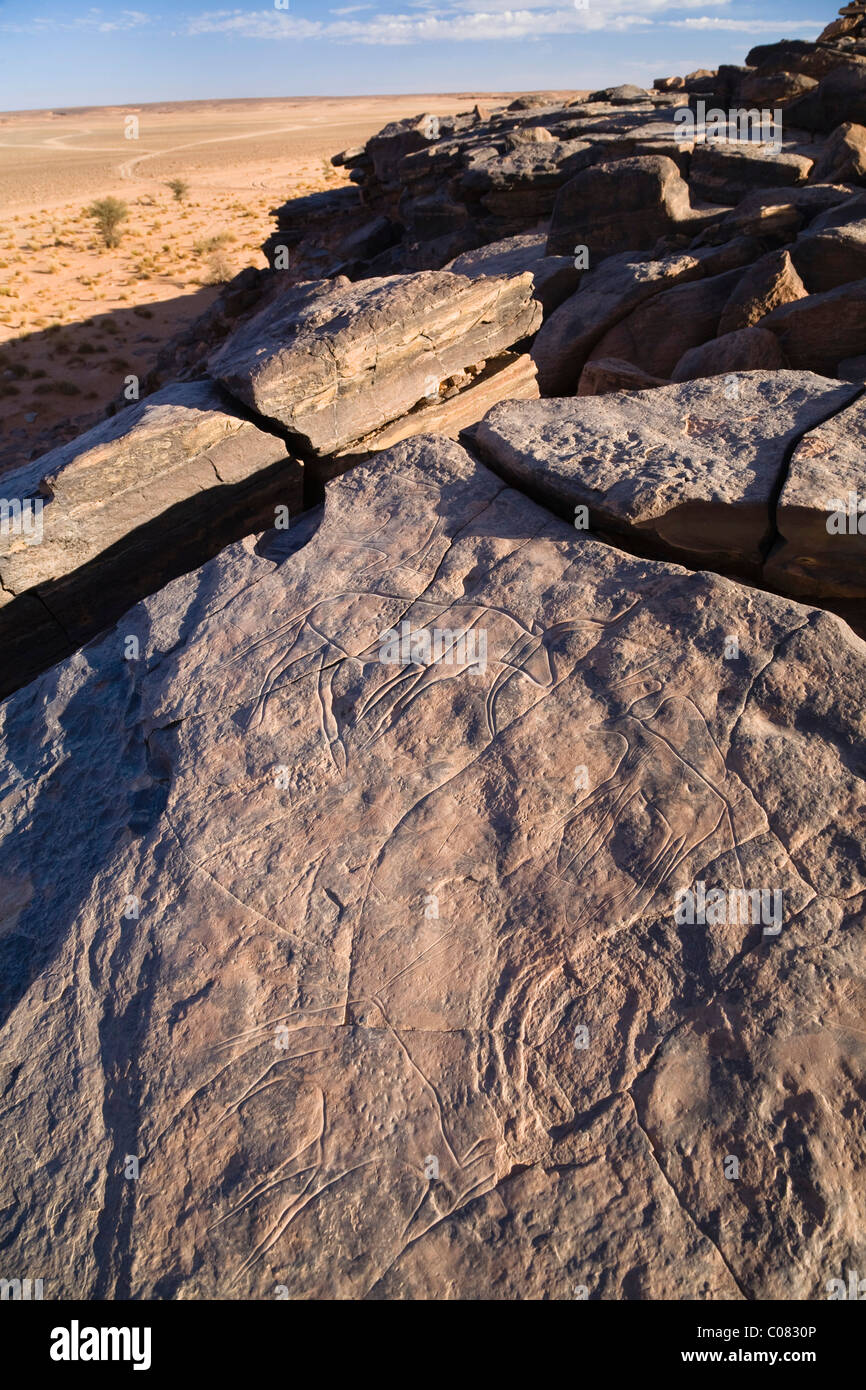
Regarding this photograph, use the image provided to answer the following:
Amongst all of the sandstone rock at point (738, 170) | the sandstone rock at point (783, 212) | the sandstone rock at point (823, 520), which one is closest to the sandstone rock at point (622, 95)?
the sandstone rock at point (738, 170)

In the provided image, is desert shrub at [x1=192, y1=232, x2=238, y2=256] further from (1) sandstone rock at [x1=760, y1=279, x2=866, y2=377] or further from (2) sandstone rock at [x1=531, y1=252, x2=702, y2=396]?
(1) sandstone rock at [x1=760, y1=279, x2=866, y2=377]

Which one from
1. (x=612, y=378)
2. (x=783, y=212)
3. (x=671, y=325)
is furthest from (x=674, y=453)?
(x=783, y=212)

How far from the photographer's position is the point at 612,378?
6.82 meters

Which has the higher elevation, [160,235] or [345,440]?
[160,235]

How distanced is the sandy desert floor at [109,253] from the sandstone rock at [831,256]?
32.9 ft

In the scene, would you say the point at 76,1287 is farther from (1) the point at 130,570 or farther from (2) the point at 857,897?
(1) the point at 130,570

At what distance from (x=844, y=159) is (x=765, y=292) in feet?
11.4

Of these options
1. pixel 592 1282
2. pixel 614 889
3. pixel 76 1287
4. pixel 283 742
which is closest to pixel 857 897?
pixel 614 889

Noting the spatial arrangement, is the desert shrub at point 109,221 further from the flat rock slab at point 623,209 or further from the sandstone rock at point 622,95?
the flat rock slab at point 623,209

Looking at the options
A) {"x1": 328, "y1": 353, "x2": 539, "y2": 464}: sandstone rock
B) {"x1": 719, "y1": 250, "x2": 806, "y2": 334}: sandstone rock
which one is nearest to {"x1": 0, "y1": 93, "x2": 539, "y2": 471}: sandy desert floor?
{"x1": 328, "y1": 353, "x2": 539, "y2": 464}: sandstone rock

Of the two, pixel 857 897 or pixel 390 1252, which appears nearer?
pixel 390 1252

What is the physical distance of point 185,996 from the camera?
313 cm

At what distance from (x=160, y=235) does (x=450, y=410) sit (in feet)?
83.4

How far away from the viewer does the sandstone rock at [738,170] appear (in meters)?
9.98
